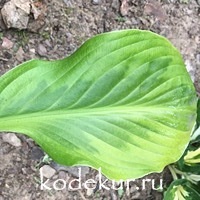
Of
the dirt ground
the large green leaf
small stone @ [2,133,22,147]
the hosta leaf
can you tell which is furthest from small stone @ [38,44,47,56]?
the hosta leaf

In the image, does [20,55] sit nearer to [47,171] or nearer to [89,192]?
[47,171]

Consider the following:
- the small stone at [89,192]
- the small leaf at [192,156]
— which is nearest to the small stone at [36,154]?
the small stone at [89,192]

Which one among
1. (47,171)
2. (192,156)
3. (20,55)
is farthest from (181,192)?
(20,55)

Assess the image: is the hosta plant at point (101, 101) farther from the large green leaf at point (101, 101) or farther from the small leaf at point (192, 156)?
the small leaf at point (192, 156)

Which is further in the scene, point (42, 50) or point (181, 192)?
point (42, 50)

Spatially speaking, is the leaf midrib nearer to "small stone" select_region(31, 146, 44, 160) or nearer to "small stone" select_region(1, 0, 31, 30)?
"small stone" select_region(31, 146, 44, 160)

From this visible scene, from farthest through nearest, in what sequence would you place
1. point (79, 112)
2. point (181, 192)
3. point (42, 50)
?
point (42, 50)
point (181, 192)
point (79, 112)

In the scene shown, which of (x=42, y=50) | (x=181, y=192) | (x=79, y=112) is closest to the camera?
(x=79, y=112)
